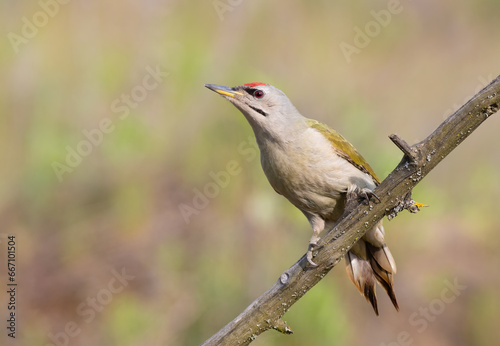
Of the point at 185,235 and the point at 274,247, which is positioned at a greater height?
the point at 274,247

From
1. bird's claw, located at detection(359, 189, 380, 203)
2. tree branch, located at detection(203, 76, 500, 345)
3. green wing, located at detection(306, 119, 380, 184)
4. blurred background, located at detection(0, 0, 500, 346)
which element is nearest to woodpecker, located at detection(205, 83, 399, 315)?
green wing, located at detection(306, 119, 380, 184)

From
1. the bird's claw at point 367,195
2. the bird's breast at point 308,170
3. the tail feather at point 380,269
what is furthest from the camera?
the tail feather at point 380,269

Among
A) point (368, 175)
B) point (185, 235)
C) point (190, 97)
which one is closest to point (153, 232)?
point (185, 235)

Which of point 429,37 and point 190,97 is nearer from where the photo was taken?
point 190,97

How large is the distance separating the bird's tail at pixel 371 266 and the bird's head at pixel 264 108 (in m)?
0.94

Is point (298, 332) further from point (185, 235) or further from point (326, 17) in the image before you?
point (326, 17)

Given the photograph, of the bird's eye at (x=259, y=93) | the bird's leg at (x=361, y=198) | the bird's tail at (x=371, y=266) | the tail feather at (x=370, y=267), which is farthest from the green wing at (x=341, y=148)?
the bird's leg at (x=361, y=198)

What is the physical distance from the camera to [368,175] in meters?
3.75

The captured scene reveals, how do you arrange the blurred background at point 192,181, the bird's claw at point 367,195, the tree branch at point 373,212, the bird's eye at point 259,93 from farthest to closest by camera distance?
the blurred background at point 192,181, the bird's eye at point 259,93, the bird's claw at point 367,195, the tree branch at point 373,212

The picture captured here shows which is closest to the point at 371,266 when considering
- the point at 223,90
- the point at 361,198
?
the point at 361,198

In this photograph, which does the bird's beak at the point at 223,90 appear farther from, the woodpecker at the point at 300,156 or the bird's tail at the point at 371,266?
the bird's tail at the point at 371,266

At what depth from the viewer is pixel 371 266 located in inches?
155

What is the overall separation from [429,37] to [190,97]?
3.53m

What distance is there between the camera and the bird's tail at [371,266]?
3.86 m
